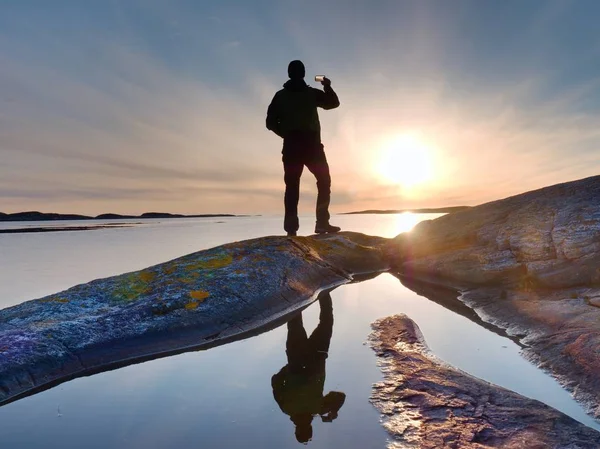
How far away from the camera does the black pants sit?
1019cm

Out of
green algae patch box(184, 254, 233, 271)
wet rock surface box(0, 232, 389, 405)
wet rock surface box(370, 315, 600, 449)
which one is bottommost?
wet rock surface box(370, 315, 600, 449)

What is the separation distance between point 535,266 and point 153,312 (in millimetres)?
6954

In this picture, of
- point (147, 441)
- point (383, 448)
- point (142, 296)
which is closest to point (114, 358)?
point (142, 296)

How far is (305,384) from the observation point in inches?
142

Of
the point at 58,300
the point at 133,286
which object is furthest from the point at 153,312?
the point at 58,300

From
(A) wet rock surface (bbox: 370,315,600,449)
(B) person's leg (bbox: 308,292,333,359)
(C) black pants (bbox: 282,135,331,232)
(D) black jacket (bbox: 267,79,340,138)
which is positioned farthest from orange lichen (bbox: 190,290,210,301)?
(D) black jacket (bbox: 267,79,340,138)

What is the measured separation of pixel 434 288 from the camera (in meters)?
8.41

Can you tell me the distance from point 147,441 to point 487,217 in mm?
9541

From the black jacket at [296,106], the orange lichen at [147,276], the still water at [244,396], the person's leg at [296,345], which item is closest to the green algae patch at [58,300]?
the orange lichen at [147,276]

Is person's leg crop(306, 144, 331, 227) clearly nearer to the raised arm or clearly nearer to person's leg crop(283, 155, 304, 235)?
person's leg crop(283, 155, 304, 235)

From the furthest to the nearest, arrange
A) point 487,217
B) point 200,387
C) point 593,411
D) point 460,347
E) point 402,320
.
Answer: point 487,217, point 402,320, point 460,347, point 200,387, point 593,411

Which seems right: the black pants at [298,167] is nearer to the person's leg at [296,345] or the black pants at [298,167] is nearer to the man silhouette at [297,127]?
the man silhouette at [297,127]

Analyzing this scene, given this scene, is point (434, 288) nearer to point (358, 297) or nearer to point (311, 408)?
point (358, 297)

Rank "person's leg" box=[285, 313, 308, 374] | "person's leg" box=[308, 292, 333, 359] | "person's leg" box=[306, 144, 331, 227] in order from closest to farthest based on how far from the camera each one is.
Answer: "person's leg" box=[285, 313, 308, 374] → "person's leg" box=[308, 292, 333, 359] → "person's leg" box=[306, 144, 331, 227]
